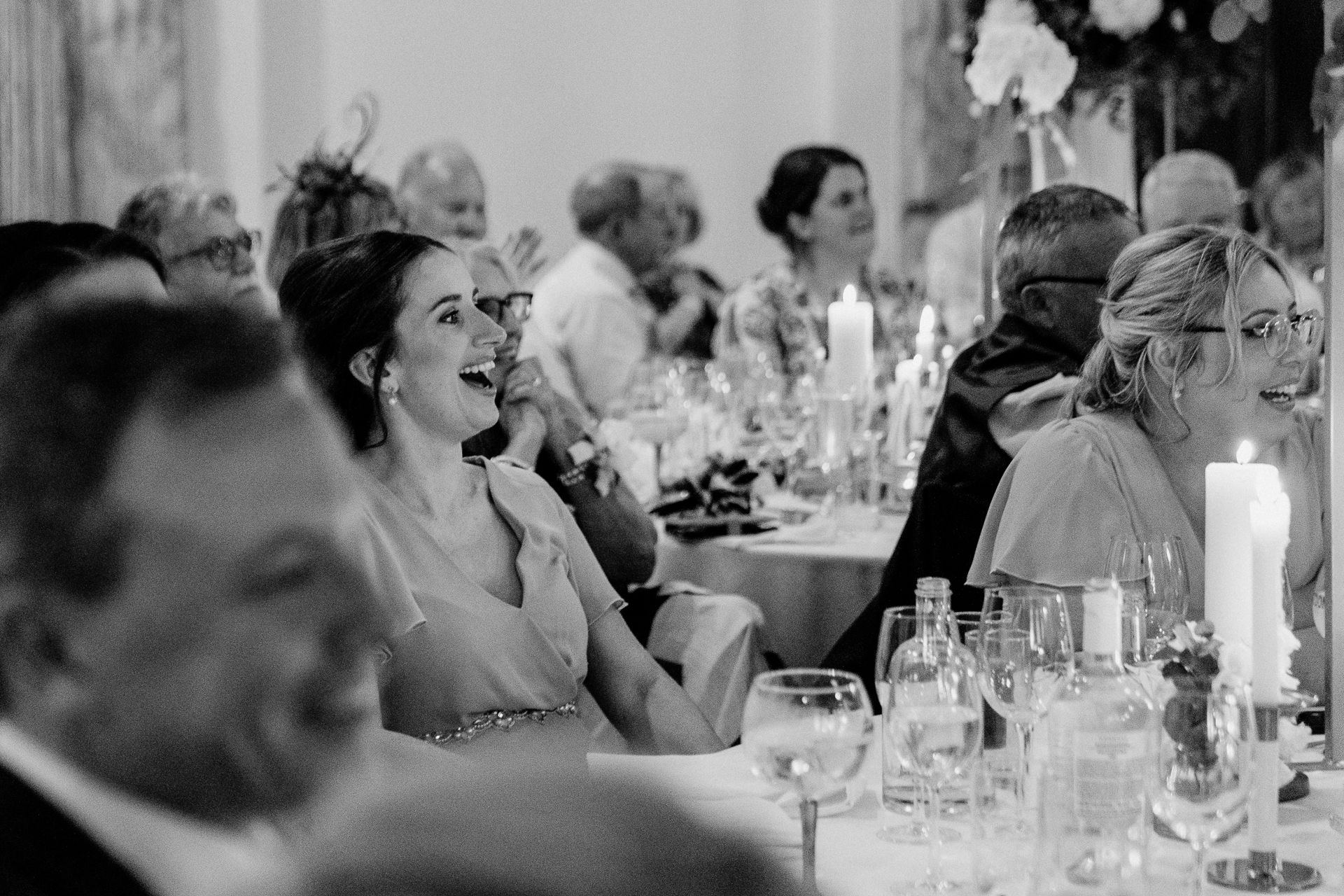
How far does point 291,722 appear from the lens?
0.72 metres

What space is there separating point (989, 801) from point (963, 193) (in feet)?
23.8

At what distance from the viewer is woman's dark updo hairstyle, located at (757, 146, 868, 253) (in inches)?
235

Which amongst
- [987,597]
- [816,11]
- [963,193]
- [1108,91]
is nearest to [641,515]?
[987,597]

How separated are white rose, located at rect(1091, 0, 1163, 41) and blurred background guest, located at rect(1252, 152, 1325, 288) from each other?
6.35 feet

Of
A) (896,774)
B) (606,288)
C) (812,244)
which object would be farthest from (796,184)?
(896,774)

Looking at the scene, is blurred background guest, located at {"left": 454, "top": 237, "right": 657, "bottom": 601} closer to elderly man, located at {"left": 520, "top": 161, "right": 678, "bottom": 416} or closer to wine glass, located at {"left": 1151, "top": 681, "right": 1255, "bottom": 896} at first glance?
elderly man, located at {"left": 520, "top": 161, "right": 678, "bottom": 416}

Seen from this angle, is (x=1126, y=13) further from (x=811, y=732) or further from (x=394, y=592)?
(x=811, y=732)

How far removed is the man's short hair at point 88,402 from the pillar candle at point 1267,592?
110 centimetres

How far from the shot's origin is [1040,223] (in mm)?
3168

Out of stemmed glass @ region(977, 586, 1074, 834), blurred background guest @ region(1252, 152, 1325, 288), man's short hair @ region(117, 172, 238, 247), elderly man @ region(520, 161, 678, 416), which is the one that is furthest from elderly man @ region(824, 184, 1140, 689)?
blurred background guest @ region(1252, 152, 1325, 288)

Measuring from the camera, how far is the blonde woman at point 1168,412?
2.43 m

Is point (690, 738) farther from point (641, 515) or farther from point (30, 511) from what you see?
point (30, 511)

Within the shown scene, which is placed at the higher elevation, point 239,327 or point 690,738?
point 239,327

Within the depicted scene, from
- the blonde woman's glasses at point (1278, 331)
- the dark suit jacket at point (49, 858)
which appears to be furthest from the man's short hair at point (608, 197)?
the dark suit jacket at point (49, 858)
